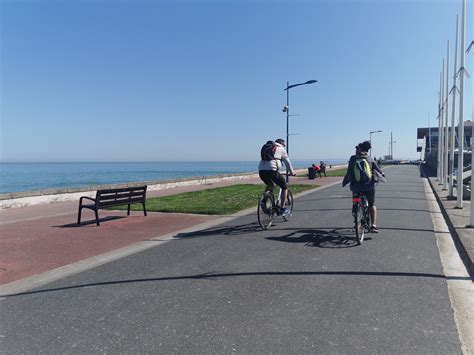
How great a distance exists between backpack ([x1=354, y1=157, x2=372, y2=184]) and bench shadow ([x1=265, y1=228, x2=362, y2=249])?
1.10 m

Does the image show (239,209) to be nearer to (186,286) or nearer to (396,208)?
(396,208)

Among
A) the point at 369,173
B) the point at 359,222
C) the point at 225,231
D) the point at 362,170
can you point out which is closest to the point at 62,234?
the point at 225,231

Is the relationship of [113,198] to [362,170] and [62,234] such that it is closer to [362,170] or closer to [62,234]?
[62,234]

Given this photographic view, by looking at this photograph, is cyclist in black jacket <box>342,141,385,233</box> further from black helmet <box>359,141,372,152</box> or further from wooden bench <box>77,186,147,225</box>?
wooden bench <box>77,186,147,225</box>

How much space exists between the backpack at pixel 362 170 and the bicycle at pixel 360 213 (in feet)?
0.95

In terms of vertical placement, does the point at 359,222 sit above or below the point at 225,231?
above

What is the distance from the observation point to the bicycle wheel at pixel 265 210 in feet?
28.0

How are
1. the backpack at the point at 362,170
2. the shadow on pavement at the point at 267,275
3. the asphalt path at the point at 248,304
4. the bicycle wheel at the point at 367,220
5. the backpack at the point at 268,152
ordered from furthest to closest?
the backpack at the point at 268,152, the bicycle wheel at the point at 367,220, the backpack at the point at 362,170, the shadow on pavement at the point at 267,275, the asphalt path at the point at 248,304

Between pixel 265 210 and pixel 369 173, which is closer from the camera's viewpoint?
pixel 369 173

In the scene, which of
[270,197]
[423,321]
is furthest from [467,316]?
[270,197]

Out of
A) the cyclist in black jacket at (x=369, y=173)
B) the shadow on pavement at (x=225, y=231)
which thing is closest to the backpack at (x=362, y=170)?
the cyclist in black jacket at (x=369, y=173)

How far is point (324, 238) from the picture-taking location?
7.46 metres

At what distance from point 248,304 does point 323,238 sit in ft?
11.8

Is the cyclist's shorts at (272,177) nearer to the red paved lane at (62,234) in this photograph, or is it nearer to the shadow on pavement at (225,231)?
the shadow on pavement at (225,231)
